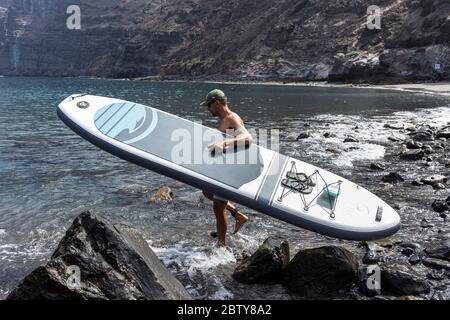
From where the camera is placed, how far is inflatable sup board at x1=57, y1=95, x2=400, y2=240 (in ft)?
27.1

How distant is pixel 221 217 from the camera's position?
27.9ft

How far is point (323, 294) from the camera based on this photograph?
676cm

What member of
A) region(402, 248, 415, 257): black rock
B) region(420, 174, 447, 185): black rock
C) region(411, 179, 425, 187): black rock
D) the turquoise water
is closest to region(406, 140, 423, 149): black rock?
the turquoise water

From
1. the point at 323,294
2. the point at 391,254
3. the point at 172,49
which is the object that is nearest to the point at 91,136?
the point at 323,294

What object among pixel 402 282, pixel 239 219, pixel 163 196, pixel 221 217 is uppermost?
pixel 221 217

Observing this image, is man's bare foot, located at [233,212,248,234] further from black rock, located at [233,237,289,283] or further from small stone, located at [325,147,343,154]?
→ small stone, located at [325,147,343,154]

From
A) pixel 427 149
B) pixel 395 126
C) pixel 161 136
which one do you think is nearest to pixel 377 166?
pixel 427 149

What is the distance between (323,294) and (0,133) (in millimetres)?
24259

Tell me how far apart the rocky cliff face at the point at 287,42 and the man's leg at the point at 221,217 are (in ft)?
238

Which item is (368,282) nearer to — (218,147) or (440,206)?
(218,147)

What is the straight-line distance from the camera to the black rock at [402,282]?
6.62 m

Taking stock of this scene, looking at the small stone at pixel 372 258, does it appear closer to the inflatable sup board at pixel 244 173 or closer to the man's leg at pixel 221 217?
the inflatable sup board at pixel 244 173

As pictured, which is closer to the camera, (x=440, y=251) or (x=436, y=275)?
(x=436, y=275)

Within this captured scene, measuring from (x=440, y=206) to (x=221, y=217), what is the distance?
18.7ft
